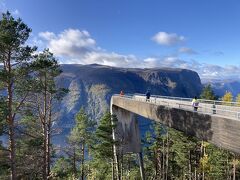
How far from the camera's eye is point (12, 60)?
24828 millimetres

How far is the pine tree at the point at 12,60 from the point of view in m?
23.3

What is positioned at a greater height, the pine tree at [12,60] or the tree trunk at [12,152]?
the pine tree at [12,60]

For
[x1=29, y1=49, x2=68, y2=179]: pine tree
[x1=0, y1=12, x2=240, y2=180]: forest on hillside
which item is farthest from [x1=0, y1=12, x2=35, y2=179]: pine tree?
[x1=29, y1=49, x2=68, y2=179]: pine tree

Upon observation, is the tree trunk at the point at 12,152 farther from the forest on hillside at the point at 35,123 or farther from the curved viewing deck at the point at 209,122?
the curved viewing deck at the point at 209,122

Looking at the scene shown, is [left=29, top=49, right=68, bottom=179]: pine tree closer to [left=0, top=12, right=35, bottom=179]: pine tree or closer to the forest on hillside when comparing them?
the forest on hillside

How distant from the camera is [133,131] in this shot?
5119 centimetres

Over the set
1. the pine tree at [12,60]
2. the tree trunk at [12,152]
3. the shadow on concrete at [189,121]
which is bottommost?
the tree trunk at [12,152]

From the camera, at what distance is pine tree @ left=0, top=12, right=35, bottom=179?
918 inches

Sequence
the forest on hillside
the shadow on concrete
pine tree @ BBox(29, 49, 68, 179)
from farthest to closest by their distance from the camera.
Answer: pine tree @ BBox(29, 49, 68, 179) → the forest on hillside → the shadow on concrete

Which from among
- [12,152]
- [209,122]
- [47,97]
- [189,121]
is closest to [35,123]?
[47,97]

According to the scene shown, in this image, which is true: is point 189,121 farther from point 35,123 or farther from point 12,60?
point 35,123

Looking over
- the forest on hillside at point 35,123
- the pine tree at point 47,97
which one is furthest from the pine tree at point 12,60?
the pine tree at point 47,97

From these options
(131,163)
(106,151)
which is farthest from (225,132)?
(131,163)

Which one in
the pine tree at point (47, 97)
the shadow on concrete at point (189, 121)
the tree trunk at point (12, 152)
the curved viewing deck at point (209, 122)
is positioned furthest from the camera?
the pine tree at point (47, 97)
